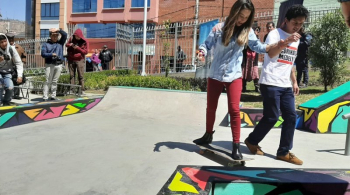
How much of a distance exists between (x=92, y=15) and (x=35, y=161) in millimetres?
35054

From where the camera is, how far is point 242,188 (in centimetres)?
235

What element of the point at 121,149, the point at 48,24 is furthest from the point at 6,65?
the point at 48,24

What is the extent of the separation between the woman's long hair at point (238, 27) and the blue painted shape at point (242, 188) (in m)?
1.66

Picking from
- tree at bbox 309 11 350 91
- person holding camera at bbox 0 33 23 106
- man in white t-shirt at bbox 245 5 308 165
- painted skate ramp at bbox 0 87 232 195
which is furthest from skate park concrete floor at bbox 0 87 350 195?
tree at bbox 309 11 350 91

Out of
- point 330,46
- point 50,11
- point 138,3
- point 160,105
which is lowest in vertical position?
point 160,105

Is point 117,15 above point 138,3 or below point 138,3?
below

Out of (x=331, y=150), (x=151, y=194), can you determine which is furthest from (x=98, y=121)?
(x=331, y=150)

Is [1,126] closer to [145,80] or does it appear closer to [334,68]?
[145,80]

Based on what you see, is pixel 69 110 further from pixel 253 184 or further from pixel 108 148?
pixel 253 184

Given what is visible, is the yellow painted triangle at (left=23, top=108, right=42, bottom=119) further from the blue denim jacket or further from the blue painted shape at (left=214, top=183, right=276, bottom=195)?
the blue painted shape at (left=214, top=183, right=276, bottom=195)

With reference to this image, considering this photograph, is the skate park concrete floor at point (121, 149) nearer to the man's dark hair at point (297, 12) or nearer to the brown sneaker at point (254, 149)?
the brown sneaker at point (254, 149)

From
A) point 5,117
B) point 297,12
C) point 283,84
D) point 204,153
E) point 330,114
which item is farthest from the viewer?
point 330,114

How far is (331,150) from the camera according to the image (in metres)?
4.14

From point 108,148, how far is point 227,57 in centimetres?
188
